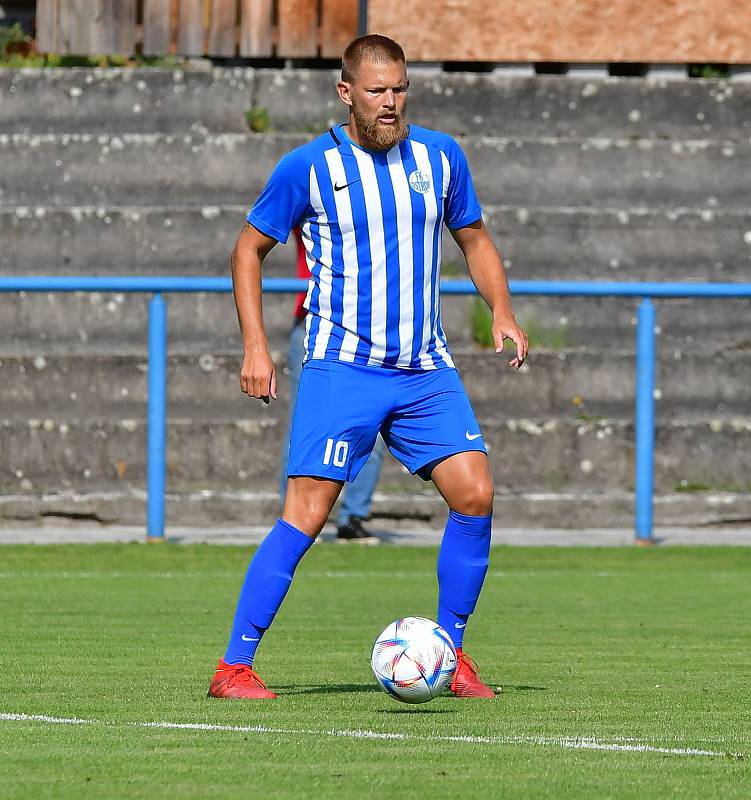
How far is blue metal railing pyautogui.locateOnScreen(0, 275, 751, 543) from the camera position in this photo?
1059 centimetres

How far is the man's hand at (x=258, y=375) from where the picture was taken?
541 cm

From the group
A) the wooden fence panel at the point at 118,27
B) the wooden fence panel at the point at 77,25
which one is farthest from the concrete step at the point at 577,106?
the wooden fence panel at the point at 77,25

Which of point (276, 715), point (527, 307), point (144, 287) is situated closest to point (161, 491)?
point (144, 287)

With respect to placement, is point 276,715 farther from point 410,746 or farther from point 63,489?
point 63,489

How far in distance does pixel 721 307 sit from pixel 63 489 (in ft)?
15.7

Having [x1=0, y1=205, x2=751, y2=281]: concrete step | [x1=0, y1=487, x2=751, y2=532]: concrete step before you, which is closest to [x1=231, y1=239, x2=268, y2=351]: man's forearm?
[x1=0, y1=487, x2=751, y2=532]: concrete step

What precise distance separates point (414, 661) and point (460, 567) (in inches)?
19.7

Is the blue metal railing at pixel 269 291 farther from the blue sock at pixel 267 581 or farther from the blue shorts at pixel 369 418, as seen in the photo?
the blue sock at pixel 267 581

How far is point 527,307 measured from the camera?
43.0 ft

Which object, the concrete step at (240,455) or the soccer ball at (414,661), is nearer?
the soccer ball at (414,661)

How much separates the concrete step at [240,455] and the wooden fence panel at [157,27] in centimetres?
417

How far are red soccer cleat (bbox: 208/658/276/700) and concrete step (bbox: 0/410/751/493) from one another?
20.7ft

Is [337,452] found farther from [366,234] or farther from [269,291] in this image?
[269,291]

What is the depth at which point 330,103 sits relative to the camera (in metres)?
14.7
